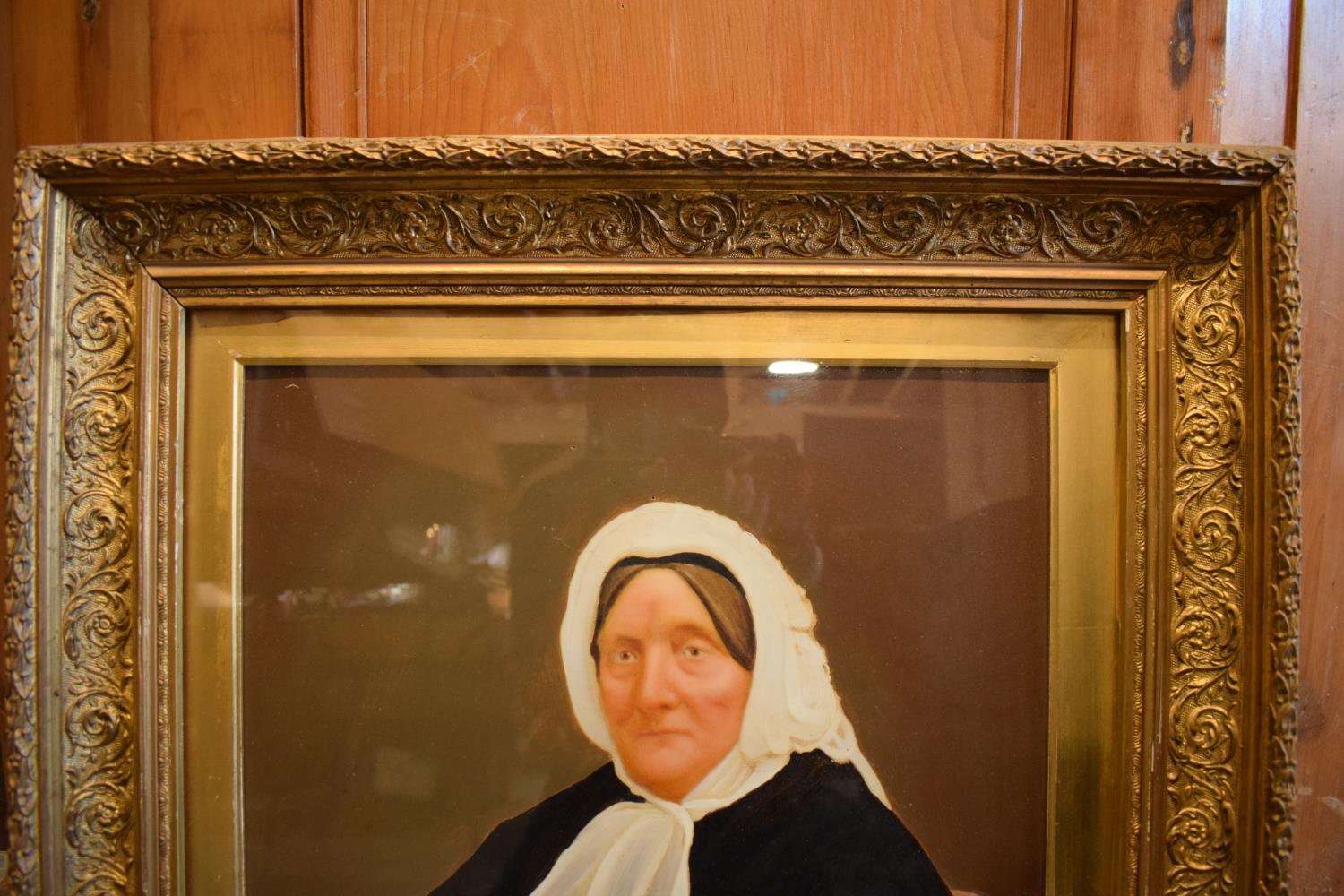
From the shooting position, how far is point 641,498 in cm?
63

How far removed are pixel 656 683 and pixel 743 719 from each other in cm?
7

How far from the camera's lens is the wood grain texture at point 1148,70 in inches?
25.5

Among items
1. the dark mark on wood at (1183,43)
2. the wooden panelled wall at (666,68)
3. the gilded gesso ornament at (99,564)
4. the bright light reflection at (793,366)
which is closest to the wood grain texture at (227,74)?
the wooden panelled wall at (666,68)

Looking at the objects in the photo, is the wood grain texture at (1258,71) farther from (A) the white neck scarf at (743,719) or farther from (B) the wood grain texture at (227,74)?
(B) the wood grain texture at (227,74)

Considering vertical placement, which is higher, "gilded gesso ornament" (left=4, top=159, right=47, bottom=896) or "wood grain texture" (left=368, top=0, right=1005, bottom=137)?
"wood grain texture" (left=368, top=0, right=1005, bottom=137)

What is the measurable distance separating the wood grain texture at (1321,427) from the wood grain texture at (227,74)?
0.85 meters

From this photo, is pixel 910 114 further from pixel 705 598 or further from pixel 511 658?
pixel 511 658

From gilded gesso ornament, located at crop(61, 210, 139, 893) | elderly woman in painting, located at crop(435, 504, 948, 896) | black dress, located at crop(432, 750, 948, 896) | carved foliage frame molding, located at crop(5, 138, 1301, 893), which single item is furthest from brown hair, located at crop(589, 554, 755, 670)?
gilded gesso ornament, located at crop(61, 210, 139, 893)

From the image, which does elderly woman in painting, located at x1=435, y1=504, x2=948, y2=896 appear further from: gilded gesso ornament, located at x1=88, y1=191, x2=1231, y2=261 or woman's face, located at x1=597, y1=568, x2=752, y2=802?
gilded gesso ornament, located at x1=88, y1=191, x2=1231, y2=261

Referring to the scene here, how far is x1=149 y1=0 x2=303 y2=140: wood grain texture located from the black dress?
1.96 feet

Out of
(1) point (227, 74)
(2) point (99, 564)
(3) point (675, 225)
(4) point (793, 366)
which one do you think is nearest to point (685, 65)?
(3) point (675, 225)

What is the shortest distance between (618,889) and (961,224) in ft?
1.92

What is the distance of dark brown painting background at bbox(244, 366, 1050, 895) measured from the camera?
63 cm

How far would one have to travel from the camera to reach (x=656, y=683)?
632 millimetres
